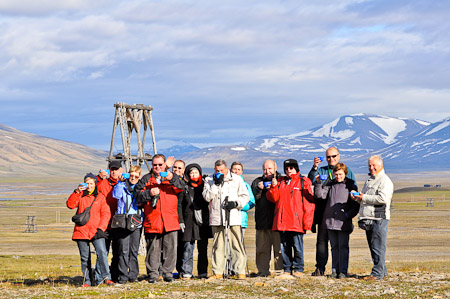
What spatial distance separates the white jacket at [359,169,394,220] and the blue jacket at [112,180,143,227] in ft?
13.7

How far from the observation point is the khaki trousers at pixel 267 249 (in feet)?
44.3

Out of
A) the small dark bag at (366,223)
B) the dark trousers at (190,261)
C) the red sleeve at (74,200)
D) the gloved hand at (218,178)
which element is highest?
the gloved hand at (218,178)

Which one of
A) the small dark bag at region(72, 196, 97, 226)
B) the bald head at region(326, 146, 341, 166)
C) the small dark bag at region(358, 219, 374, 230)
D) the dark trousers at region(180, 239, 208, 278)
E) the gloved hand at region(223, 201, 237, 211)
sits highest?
the bald head at region(326, 146, 341, 166)

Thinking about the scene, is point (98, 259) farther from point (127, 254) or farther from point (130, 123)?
point (130, 123)

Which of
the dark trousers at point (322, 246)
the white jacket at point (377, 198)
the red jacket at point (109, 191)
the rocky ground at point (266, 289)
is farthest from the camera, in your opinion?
the dark trousers at point (322, 246)

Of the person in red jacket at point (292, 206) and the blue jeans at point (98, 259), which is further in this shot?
the person in red jacket at point (292, 206)

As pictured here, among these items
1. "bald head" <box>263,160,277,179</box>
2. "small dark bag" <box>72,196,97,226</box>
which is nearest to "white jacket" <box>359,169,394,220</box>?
"bald head" <box>263,160,277,179</box>

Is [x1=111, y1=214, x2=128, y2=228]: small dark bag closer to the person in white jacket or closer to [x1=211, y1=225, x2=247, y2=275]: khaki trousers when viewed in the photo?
the person in white jacket

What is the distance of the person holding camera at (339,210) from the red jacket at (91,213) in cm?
395

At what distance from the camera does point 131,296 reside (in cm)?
1097

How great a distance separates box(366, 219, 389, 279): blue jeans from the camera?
1244 centimetres

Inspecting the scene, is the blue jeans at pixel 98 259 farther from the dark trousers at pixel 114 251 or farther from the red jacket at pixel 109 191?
the red jacket at pixel 109 191

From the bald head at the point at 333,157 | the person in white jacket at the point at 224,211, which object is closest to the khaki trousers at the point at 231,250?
the person in white jacket at the point at 224,211

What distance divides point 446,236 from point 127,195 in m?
34.0
